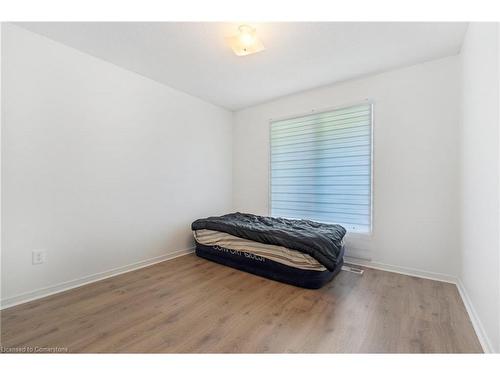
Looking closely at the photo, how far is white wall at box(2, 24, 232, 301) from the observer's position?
1.87 metres

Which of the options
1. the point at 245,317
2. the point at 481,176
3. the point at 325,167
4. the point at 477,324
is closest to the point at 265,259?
the point at 245,317

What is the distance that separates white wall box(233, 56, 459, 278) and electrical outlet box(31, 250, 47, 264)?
3338 millimetres

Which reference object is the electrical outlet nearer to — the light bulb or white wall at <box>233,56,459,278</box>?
the light bulb

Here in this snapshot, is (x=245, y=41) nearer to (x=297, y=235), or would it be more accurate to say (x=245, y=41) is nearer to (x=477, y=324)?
(x=297, y=235)

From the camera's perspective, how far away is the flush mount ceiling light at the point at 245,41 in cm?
186

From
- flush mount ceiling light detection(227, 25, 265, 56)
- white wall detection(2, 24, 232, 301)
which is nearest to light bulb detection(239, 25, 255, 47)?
flush mount ceiling light detection(227, 25, 265, 56)

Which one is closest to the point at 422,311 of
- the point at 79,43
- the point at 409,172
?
the point at 409,172

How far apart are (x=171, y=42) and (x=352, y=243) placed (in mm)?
3090

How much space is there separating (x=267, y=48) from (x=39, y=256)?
2.92 m

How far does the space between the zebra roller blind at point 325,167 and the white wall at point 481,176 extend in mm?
941

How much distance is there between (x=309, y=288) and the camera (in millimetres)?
2178
